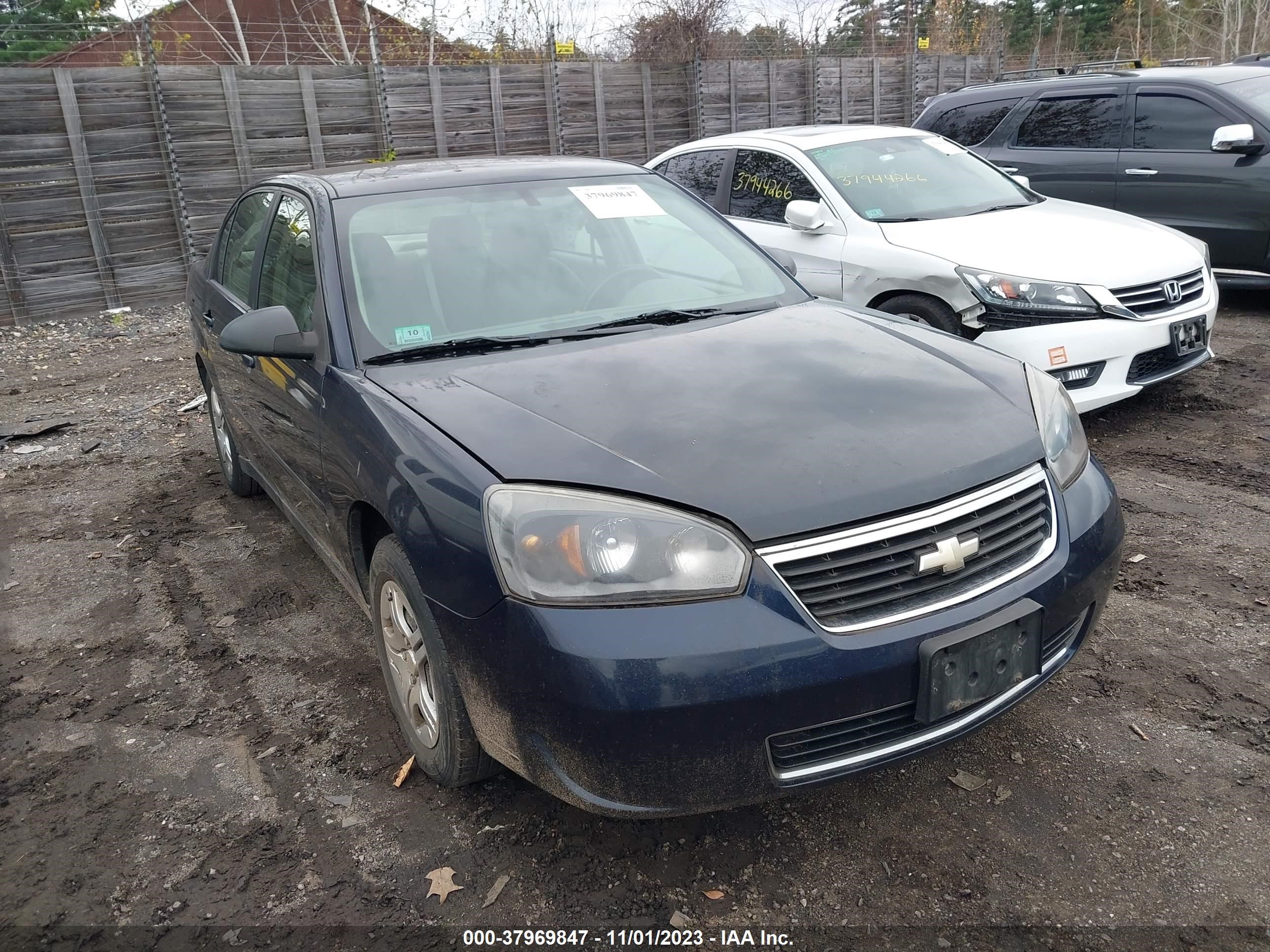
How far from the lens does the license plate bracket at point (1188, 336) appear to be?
505 centimetres

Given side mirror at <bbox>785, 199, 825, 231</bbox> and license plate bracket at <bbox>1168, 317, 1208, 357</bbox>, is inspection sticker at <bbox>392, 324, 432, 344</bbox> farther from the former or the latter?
license plate bracket at <bbox>1168, 317, 1208, 357</bbox>

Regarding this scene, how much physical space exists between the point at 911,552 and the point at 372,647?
7.29 ft

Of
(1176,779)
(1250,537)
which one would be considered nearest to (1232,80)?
(1250,537)

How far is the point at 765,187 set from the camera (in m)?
6.35

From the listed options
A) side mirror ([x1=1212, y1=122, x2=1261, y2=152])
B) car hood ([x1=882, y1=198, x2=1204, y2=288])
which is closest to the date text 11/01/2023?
car hood ([x1=882, y1=198, x2=1204, y2=288])

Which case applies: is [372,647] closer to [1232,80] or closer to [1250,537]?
[1250,537]

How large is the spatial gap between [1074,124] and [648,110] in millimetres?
7789

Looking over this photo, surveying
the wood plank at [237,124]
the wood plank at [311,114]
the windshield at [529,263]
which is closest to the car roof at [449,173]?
the windshield at [529,263]

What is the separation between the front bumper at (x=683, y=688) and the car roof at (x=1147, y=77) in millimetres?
7346

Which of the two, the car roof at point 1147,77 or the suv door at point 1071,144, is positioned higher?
the car roof at point 1147,77

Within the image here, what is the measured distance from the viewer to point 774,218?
20.5ft

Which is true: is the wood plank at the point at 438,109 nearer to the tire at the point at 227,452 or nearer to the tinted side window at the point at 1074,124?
the tinted side window at the point at 1074,124

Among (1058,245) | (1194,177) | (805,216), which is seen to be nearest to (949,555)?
(1058,245)

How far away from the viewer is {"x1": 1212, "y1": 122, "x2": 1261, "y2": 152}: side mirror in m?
7.05
